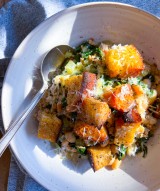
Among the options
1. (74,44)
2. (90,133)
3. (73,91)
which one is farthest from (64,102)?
(74,44)

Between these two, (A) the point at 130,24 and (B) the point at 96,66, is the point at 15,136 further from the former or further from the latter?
(A) the point at 130,24

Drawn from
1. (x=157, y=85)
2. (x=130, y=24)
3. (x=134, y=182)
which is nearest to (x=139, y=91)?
(x=157, y=85)

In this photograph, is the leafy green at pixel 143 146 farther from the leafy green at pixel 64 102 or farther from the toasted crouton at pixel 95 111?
the leafy green at pixel 64 102

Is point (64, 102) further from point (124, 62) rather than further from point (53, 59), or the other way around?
point (124, 62)

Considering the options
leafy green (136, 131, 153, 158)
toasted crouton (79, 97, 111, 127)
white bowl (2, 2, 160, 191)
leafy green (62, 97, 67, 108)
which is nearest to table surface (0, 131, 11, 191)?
white bowl (2, 2, 160, 191)

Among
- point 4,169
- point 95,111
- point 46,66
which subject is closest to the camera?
point 95,111

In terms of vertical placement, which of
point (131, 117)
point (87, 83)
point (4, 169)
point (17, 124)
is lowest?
point (4, 169)

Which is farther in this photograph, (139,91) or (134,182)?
(134,182)
